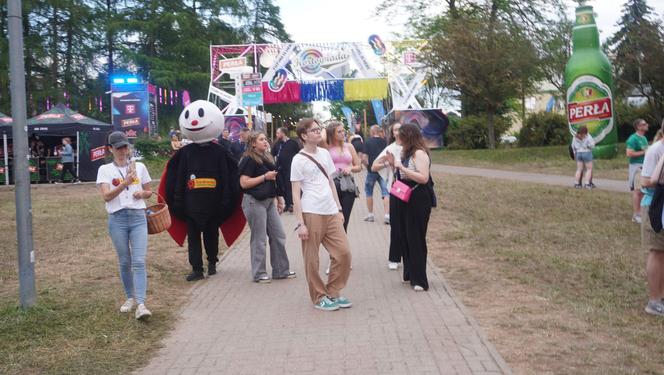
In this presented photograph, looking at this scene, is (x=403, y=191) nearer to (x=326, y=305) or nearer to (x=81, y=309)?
(x=326, y=305)

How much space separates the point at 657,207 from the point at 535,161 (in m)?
24.2

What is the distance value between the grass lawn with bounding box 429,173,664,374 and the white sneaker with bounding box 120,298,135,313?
3012 millimetres

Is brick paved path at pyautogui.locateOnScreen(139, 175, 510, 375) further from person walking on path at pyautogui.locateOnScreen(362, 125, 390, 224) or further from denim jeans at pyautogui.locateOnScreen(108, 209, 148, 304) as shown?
person walking on path at pyautogui.locateOnScreen(362, 125, 390, 224)

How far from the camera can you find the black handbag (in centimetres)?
608

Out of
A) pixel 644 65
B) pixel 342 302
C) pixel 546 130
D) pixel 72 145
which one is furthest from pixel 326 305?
pixel 546 130

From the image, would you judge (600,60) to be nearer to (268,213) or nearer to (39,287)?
(268,213)

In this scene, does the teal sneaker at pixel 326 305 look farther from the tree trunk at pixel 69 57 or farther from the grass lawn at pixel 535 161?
the tree trunk at pixel 69 57

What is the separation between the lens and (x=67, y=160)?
25078 mm

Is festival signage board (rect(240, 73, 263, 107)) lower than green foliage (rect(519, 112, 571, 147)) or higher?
higher

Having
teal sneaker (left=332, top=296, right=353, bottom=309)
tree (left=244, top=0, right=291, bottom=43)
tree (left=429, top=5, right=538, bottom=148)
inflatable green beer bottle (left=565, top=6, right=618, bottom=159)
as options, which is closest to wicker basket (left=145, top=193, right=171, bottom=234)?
teal sneaker (left=332, top=296, right=353, bottom=309)

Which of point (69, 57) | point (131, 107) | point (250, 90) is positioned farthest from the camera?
point (69, 57)

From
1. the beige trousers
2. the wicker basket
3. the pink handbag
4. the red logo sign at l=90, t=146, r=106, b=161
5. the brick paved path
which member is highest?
the red logo sign at l=90, t=146, r=106, b=161

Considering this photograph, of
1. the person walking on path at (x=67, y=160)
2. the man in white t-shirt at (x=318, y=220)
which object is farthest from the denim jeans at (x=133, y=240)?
the person walking on path at (x=67, y=160)

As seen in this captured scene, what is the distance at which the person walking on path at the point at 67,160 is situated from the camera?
24.7 meters
